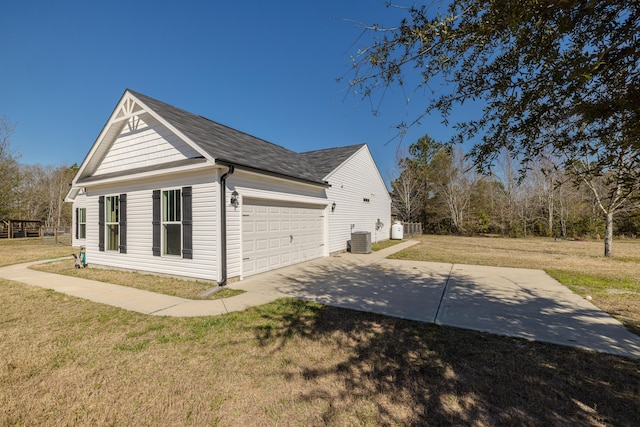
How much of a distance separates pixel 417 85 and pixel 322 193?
903cm

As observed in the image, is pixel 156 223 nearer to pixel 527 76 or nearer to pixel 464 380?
pixel 464 380

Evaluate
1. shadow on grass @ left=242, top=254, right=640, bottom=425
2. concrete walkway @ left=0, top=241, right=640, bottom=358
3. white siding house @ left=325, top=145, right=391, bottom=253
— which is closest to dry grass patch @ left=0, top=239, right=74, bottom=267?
concrete walkway @ left=0, top=241, right=640, bottom=358

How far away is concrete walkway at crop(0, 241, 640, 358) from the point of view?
4.06 meters

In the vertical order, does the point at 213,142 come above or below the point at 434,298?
above

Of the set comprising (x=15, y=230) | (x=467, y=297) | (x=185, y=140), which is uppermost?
(x=185, y=140)

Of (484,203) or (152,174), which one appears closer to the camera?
(152,174)

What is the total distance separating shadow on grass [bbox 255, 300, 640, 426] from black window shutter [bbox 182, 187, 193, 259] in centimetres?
425

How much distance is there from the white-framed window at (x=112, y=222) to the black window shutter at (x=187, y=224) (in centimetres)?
354

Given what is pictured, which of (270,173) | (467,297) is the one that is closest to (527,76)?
(467,297)

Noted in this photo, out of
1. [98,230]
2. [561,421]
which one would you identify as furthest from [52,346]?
[98,230]

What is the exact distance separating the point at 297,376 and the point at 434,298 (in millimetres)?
3821

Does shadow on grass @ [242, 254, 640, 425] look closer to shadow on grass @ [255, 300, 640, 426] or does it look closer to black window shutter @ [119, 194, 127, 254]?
shadow on grass @ [255, 300, 640, 426]

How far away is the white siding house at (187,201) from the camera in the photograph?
7078 mm

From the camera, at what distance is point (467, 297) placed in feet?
18.8
